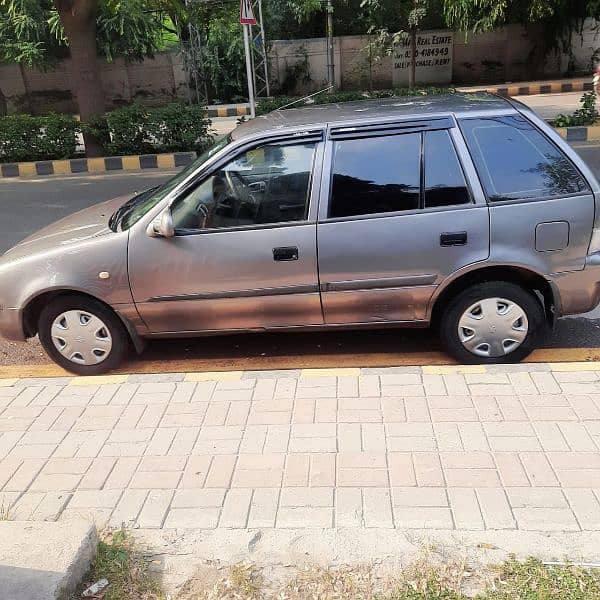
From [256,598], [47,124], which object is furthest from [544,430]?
[47,124]

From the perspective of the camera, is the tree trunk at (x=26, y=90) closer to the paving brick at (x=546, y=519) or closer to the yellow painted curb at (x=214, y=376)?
the yellow painted curb at (x=214, y=376)

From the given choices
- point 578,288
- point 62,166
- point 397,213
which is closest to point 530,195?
point 578,288

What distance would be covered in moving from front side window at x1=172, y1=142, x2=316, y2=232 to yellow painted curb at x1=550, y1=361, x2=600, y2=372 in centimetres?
182

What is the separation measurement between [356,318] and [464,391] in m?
0.88

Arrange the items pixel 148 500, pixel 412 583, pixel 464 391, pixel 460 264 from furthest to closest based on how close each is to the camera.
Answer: pixel 460 264
pixel 464 391
pixel 148 500
pixel 412 583

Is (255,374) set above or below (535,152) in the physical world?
below

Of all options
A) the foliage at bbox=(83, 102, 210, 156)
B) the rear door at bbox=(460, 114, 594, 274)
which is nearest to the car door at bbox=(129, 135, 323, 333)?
the rear door at bbox=(460, 114, 594, 274)

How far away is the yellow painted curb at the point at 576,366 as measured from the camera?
3760mm

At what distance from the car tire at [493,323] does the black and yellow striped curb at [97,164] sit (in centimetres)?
906

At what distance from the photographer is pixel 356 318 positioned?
13.5ft

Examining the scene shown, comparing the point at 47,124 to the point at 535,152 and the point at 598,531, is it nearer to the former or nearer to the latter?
the point at 535,152

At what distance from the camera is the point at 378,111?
414 cm

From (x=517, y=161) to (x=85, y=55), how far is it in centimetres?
1021

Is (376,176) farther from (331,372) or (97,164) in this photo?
(97,164)
